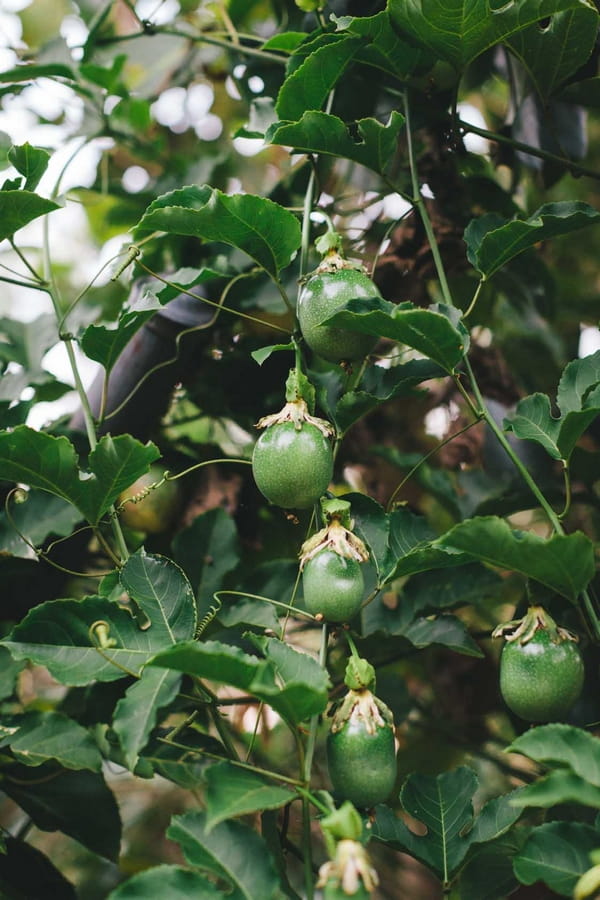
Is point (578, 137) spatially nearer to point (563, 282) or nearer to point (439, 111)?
point (439, 111)

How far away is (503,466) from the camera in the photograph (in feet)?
4.23

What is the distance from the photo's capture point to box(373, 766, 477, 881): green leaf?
77cm

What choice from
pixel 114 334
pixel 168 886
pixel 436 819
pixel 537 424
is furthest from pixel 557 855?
pixel 114 334

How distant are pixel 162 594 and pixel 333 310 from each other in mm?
327

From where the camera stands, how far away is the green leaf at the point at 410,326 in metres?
0.67

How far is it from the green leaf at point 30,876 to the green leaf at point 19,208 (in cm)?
71

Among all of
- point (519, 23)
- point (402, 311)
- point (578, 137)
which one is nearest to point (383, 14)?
point (519, 23)

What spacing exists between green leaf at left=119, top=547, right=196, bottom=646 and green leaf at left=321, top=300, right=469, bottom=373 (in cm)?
29

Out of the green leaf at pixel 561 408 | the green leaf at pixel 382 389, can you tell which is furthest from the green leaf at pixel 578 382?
the green leaf at pixel 382 389

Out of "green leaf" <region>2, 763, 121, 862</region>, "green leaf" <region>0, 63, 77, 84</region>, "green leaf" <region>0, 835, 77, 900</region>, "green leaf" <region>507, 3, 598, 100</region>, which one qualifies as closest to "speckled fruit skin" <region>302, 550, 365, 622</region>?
"green leaf" <region>2, 763, 121, 862</region>

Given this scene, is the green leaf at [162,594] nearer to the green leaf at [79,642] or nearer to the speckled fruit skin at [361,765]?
the green leaf at [79,642]

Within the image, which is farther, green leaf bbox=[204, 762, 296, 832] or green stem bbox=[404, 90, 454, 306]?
green stem bbox=[404, 90, 454, 306]

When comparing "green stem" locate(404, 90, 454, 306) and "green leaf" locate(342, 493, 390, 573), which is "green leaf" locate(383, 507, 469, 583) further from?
"green stem" locate(404, 90, 454, 306)

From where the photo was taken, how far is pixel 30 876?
2.97ft
